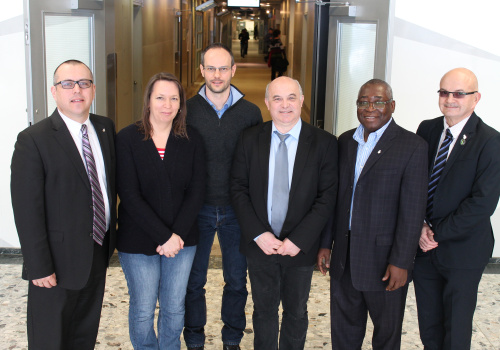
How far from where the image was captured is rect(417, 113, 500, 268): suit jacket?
266 cm

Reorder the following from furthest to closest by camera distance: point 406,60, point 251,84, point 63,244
A: point 251,84 → point 406,60 → point 63,244

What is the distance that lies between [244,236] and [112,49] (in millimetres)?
2757

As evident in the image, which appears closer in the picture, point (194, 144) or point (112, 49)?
point (194, 144)

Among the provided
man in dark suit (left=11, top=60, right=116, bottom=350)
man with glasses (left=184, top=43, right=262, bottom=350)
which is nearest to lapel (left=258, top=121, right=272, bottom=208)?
man with glasses (left=184, top=43, right=262, bottom=350)

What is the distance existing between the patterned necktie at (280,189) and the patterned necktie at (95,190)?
0.89m

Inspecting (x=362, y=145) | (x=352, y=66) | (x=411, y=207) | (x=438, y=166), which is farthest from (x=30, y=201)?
(x=352, y=66)

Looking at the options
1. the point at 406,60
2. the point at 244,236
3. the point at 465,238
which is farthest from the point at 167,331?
the point at 406,60

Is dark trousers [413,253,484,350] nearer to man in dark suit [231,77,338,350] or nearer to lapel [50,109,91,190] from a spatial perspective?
man in dark suit [231,77,338,350]

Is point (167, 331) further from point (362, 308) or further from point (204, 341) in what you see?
point (362, 308)

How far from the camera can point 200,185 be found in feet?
9.58

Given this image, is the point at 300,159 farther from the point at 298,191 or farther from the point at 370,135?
the point at 370,135

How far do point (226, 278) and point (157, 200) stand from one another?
792 millimetres

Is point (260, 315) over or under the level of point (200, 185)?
under

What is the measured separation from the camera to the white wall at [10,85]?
14.6 ft
